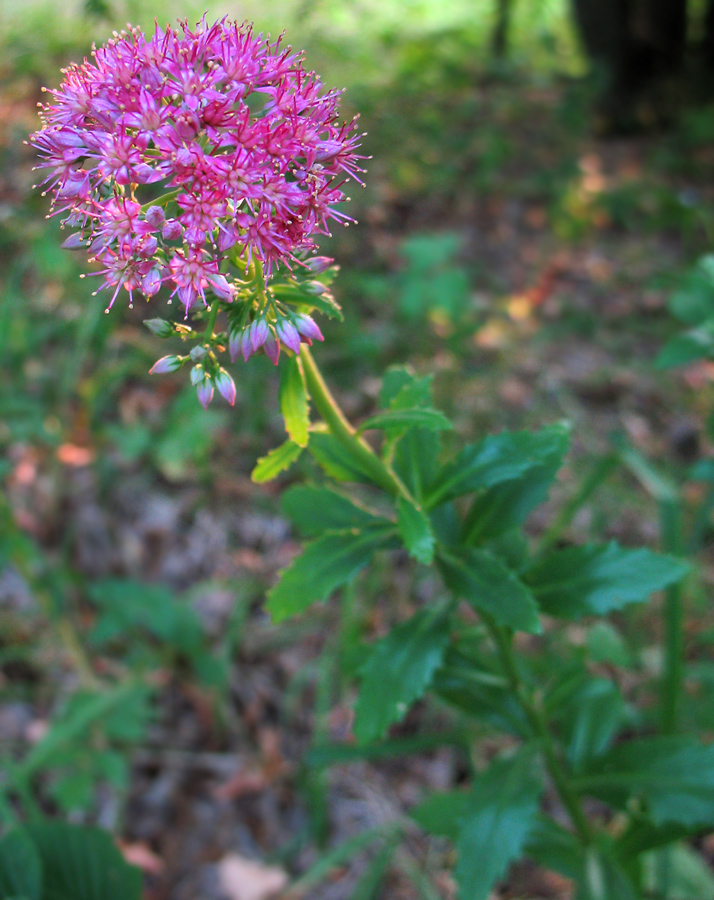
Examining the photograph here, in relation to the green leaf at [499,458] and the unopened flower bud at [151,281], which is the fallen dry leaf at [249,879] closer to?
the green leaf at [499,458]

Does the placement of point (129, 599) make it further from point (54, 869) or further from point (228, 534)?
point (54, 869)

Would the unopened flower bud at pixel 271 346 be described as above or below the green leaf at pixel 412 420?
above

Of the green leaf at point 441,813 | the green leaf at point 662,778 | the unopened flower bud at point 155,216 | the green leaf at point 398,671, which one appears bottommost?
the green leaf at point 441,813

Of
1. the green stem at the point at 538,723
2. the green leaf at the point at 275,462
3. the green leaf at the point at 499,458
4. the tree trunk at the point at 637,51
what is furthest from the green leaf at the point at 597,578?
the tree trunk at the point at 637,51

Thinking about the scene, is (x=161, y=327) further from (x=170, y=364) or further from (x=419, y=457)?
(x=419, y=457)

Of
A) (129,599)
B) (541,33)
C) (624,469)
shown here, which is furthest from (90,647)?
(541,33)

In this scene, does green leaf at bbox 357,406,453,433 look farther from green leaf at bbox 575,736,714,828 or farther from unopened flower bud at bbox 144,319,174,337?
green leaf at bbox 575,736,714,828
